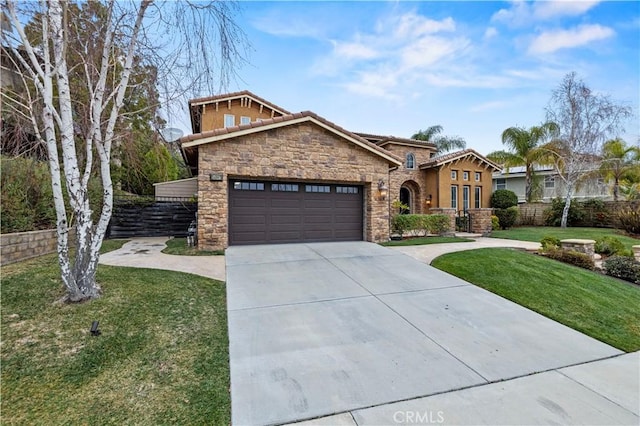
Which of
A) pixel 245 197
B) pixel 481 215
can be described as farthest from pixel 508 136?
pixel 245 197

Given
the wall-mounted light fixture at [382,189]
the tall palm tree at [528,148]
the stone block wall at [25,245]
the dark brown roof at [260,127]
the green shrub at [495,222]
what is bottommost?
the green shrub at [495,222]

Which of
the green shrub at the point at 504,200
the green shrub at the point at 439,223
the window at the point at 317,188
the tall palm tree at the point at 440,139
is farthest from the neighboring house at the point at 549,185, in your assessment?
the window at the point at 317,188

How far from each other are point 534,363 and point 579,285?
418 centimetres

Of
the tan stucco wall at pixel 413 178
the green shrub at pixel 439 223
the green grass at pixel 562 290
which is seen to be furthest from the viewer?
the tan stucco wall at pixel 413 178

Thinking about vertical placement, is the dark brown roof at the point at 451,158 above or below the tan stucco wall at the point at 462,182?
above

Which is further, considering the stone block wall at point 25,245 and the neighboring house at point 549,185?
the neighboring house at point 549,185

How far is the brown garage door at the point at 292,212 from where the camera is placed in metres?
9.95

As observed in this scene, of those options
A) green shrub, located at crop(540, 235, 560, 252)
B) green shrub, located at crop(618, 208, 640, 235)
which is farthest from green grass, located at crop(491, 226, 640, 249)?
green shrub, located at crop(540, 235, 560, 252)

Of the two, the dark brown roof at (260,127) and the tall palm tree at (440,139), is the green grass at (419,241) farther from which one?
the tall palm tree at (440,139)

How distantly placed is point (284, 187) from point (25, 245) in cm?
681

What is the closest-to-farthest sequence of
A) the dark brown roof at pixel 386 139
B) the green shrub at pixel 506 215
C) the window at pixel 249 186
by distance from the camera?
the window at pixel 249 186 < the green shrub at pixel 506 215 < the dark brown roof at pixel 386 139

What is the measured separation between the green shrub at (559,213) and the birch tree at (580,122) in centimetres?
46

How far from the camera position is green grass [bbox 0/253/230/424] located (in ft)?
8.36

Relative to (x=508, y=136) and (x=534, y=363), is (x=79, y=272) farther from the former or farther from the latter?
(x=508, y=136)
